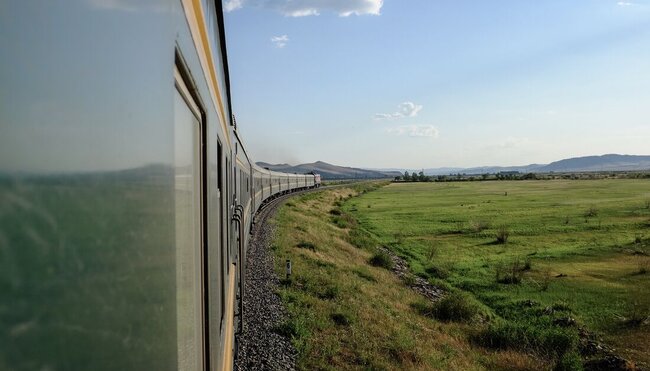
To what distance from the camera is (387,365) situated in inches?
326

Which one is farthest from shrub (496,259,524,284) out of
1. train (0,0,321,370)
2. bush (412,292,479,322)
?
train (0,0,321,370)

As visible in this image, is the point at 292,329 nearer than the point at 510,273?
Yes

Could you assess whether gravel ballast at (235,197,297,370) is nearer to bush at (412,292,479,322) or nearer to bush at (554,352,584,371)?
bush at (412,292,479,322)

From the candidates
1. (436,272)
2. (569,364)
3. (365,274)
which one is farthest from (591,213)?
(569,364)

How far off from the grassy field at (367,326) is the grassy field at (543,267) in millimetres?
1016

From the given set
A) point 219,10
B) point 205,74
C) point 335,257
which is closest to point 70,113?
point 205,74

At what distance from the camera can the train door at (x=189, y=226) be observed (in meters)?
1.78

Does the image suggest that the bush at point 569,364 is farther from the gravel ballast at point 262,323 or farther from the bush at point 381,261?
the bush at point 381,261

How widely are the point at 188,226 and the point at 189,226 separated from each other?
0.03 meters

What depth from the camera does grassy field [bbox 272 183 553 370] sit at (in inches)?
336

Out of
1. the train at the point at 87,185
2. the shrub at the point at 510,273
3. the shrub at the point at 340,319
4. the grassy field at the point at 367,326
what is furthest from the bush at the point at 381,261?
the train at the point at 87,185

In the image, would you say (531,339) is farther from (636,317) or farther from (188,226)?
(188,226)

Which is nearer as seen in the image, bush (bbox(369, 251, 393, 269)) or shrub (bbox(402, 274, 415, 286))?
shrub (bbox(402, 274, 415, 286))

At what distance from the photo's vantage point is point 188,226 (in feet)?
6.89
